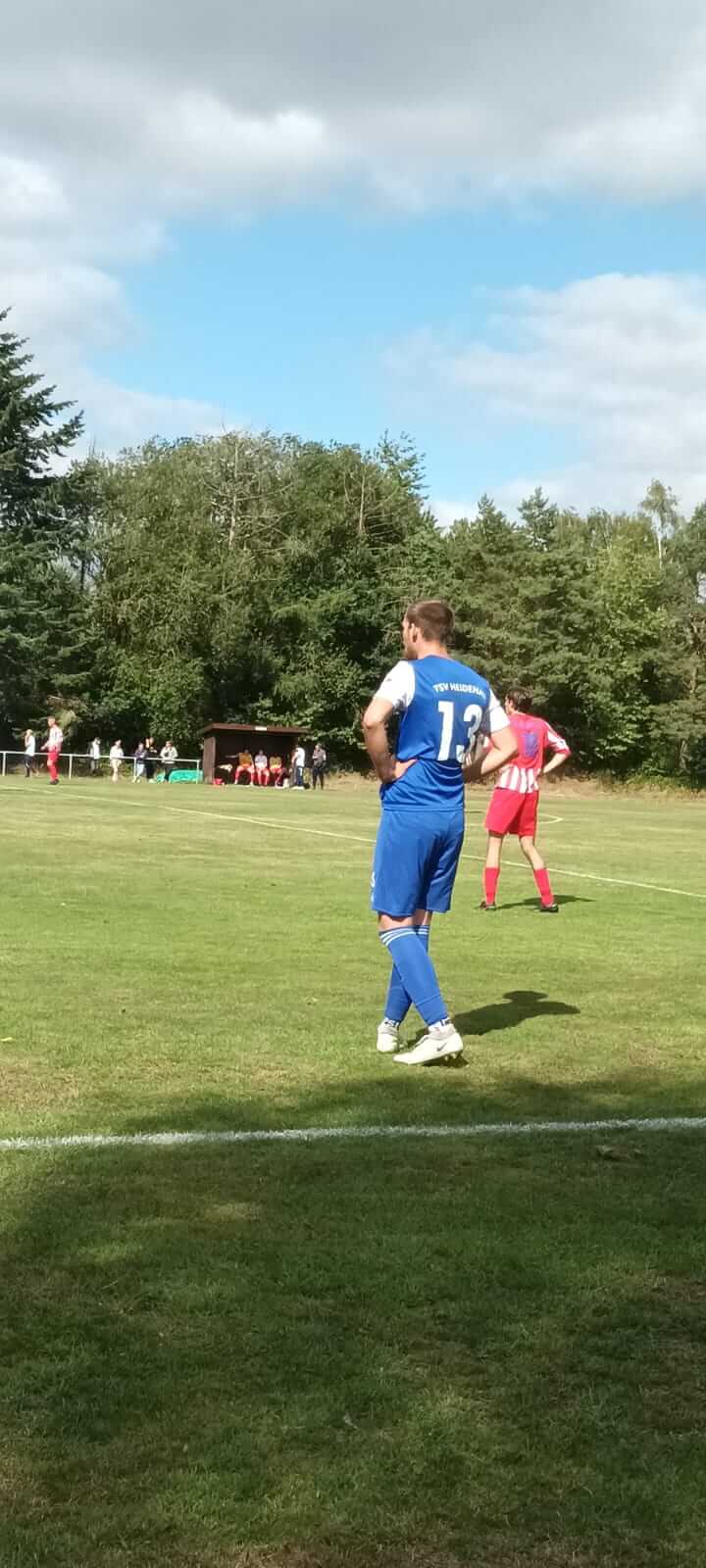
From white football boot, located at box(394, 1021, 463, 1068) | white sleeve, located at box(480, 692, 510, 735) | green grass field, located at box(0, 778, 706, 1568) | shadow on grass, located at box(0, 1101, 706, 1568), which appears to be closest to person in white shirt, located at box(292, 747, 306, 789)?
green grass field, located at box(0, 778, 706, 1568)

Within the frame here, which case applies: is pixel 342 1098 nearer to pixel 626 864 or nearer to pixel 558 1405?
pixel 558 1405

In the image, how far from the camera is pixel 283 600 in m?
74.3

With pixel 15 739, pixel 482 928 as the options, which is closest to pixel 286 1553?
pixel 482 928

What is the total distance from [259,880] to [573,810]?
2717 centimetres

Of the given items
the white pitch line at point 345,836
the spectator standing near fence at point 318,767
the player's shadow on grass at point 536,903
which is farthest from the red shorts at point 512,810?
the spectator standing near fence at point 318,767

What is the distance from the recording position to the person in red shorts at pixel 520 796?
46.6 ft

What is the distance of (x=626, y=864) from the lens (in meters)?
20.6

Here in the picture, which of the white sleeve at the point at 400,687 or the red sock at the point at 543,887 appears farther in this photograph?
the red sock at the point at 543,887

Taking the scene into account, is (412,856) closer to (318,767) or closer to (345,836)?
(345,836)

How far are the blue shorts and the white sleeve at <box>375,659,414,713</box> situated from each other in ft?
1.66

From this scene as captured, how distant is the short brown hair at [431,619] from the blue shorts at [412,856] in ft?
2.66

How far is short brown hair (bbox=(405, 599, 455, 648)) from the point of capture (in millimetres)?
6844

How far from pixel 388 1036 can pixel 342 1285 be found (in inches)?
130

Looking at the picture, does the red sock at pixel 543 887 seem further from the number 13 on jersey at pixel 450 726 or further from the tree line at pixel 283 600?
the tree line at pixel 283 600
